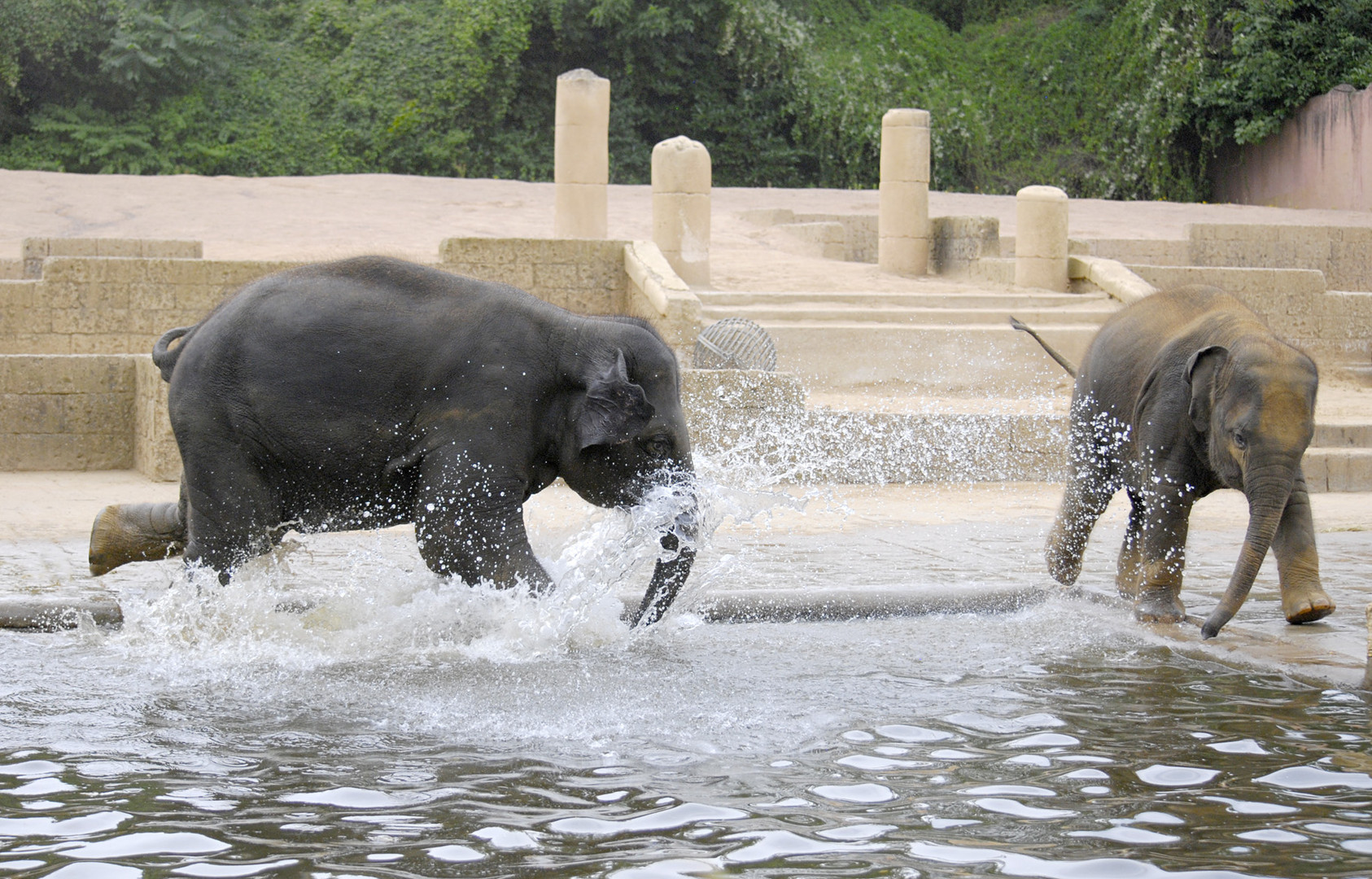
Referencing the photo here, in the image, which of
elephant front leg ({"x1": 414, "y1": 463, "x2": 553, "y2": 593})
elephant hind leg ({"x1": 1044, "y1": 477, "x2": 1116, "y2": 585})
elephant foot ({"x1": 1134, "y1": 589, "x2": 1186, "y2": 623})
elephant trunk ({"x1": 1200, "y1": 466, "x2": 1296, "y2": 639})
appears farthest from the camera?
elephant hind leg ({"x1": 1044, "y1": 477, "x2": 1116, "y2": 585})

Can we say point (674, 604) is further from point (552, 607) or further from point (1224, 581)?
point (1224, 581)

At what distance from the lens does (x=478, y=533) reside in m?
5.18

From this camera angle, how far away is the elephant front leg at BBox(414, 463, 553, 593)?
5.14 meters

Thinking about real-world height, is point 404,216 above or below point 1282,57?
below

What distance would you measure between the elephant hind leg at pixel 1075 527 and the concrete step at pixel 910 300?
961 cm

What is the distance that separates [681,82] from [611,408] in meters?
28.3

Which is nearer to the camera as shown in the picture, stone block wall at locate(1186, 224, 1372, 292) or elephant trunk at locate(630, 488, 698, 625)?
elephant trunk at locate(630, 488, 698, 625)

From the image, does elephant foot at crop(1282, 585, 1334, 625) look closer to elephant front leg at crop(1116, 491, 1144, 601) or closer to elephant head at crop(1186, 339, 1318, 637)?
elephant head at crop(1186, 339, 1318, 637)

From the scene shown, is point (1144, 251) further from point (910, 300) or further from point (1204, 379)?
point (1204, 379)

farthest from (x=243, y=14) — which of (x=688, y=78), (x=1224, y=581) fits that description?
(x=1224, y=581)

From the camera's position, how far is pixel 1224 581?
7.43m

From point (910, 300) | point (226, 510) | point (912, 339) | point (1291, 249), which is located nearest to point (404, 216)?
point (910, 300)

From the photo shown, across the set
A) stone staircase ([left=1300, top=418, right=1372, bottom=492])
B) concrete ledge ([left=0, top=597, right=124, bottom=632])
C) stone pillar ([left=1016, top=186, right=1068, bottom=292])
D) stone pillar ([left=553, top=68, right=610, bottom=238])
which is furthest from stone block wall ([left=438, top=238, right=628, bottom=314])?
concrete ledge ([left=0, top=597, right=124, bottom=632])

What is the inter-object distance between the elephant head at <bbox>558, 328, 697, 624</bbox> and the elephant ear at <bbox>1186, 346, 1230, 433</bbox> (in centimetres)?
206
